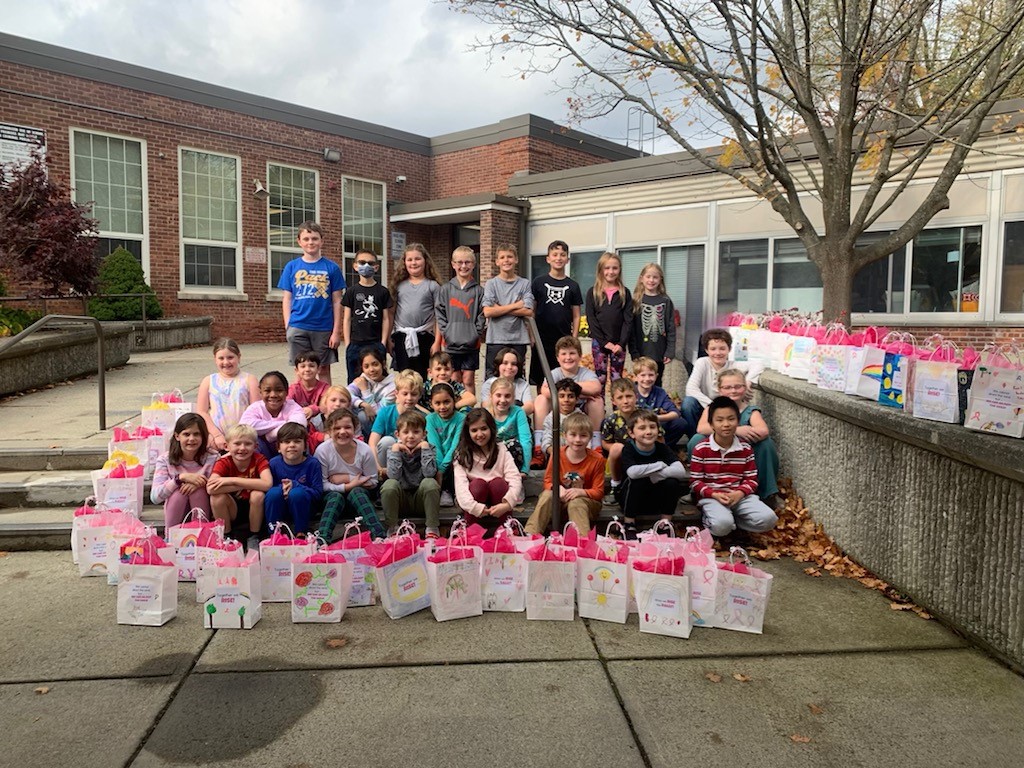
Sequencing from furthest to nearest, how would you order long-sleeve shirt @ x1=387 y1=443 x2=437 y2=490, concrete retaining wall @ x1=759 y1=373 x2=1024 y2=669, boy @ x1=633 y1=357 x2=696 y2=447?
1. boy @ x1=633 y1=357 x2=696 y2=447
2. long-sleeve shirt @ x1=387 y1=443 x2=437 y2=490
3. concrete retaining wall @ x1=759 y1=373 x2=1024 y2=669

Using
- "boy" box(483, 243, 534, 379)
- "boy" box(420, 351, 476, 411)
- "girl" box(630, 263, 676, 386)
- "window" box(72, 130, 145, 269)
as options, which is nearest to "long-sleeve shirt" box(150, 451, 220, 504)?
"boy" box(420, 351, 476, 411)

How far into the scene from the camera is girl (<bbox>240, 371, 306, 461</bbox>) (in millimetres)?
5074

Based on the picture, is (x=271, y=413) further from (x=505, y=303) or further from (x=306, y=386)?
(x=505, y=303)

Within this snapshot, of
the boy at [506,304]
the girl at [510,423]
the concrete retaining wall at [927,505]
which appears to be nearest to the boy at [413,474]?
the girl at [510,423]

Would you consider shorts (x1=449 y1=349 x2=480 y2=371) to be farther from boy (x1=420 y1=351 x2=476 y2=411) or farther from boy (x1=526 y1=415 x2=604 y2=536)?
boy (x1=526 y1=415 x2=604 y2=536)

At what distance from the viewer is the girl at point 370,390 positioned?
5.67 meters

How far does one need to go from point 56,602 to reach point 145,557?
725 mm

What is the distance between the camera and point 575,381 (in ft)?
19.0

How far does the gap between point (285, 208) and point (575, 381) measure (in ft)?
44.2

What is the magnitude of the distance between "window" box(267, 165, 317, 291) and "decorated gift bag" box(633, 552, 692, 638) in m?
15.1

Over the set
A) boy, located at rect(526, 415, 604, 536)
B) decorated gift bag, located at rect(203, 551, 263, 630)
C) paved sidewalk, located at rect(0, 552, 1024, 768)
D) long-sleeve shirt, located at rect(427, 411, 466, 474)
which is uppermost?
long-sleeve shirt, located at rect(427, 411, 466, 474)

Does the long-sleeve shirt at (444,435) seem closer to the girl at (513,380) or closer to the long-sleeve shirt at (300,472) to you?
the girl at (513,380)

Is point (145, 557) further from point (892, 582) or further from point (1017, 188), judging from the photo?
point (1017, 188)

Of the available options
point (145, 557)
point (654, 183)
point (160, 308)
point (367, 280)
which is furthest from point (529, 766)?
point (160, 308)
